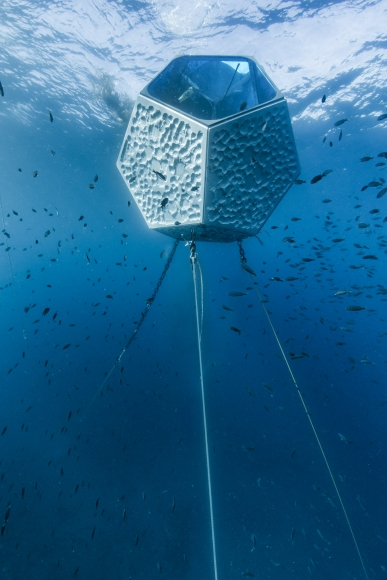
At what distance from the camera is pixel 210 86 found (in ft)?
19.5

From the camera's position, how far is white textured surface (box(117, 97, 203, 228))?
4.07m

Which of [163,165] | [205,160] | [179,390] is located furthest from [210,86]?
[179,390]

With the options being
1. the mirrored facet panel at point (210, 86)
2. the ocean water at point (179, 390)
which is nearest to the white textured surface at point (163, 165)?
the mirrored facet panel at point (210, 86)

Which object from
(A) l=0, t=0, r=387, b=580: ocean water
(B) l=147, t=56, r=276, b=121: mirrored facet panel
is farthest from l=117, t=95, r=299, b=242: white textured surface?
(A) l=0, t=0, r=387, b=580: ocean water

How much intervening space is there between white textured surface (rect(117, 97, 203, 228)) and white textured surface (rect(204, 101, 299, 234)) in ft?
0.73

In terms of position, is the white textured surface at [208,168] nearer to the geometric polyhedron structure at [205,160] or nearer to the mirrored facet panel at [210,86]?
the geometric polyhedron structure at [205,160]

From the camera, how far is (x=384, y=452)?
18.2 metres

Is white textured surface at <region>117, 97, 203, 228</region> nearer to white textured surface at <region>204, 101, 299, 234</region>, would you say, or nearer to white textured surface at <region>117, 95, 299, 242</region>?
white textured surface at <region>117, 95, 299, 242</region>

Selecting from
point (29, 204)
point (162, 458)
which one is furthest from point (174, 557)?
point (29, 204)

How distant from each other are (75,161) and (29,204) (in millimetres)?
13322

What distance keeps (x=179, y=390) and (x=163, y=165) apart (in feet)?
55.8

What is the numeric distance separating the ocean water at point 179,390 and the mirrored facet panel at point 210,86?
5.89ft

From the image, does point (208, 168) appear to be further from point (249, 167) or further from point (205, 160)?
Result: point (249, 167)

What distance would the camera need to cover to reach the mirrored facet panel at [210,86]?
491cm
